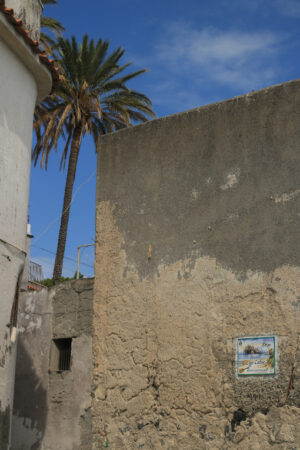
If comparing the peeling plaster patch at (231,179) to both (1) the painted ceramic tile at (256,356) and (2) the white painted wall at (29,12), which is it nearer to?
(1) the painted ceramic tile at (256,356)

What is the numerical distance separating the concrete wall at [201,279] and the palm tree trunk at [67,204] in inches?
504

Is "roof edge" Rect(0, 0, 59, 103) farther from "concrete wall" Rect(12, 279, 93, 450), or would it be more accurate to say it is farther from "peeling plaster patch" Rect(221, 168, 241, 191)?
"peeling plaster patch" Rect(221, 168, 241, 191)

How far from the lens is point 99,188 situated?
807 cm

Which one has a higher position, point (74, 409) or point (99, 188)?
point (99, 188)

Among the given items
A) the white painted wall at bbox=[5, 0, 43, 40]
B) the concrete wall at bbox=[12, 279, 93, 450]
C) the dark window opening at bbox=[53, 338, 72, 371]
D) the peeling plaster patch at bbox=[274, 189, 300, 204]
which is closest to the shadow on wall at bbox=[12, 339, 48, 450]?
the concrete wall at bbox=[12, 279, 93, 450]

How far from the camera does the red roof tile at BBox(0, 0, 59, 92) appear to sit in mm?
9062

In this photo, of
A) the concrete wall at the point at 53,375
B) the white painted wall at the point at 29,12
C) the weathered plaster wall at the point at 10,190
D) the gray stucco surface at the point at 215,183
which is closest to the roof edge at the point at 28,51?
the weathered plaster wall at the point at 10,190

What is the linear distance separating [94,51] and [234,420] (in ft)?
55.9

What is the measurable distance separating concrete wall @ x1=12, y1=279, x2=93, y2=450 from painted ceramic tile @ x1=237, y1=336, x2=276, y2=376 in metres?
5.07

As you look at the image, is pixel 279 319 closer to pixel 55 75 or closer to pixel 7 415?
pixel 7 415

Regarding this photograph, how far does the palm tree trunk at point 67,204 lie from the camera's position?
2039 cm

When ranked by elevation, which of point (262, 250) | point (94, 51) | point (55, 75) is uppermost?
point (94, 51)

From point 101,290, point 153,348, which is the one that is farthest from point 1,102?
point 153,348

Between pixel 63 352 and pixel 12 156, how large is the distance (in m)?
4.29
